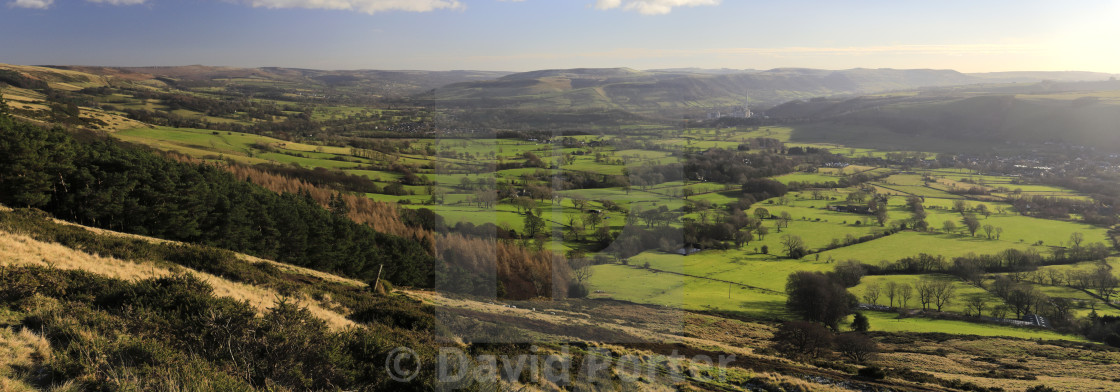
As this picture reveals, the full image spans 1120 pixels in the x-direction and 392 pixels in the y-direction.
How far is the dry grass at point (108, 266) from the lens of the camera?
9602 mm

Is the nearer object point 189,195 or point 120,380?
point 120,380

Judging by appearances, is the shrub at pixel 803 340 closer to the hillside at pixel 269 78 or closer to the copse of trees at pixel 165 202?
the copse of trees at pixel 165 202

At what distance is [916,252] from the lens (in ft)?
149

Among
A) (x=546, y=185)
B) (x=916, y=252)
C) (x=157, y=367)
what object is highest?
(x=157, y=367)

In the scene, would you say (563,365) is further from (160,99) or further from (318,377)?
(160,99)

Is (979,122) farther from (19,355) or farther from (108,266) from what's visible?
(19,355)

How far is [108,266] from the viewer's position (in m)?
10.8

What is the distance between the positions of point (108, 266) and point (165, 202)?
34.4ft

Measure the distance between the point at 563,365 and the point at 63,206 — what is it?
64.5 ft

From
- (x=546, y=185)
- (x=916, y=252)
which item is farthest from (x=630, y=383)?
(x=916, y=252)

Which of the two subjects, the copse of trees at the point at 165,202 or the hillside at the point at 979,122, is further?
the hillside at the point at 979,122

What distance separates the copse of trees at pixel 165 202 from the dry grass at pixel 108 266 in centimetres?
856

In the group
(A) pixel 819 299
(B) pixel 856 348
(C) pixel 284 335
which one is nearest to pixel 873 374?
(B) pixel 856 348

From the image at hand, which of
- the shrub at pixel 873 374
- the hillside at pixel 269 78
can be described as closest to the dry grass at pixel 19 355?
the shrub at pixel 873 374
